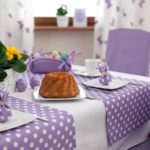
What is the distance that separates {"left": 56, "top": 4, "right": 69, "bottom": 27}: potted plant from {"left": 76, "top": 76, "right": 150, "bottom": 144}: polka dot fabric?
160 centimetres

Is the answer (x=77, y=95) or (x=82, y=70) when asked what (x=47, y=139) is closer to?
(x=77, y=95)

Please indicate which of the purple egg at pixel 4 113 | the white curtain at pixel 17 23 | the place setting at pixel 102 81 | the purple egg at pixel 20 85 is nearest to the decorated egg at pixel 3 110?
the purple egg at pixel 4 113

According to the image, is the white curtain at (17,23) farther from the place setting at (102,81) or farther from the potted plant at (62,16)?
the place setting at (102,81)

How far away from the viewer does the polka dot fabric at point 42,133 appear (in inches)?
38.0

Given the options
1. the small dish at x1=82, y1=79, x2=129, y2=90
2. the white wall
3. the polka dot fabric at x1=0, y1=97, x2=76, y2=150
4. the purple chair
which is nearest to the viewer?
the polka dot fabric at x1=0, y1=97, x2=76, y2=150

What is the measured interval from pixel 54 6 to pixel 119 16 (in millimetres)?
606

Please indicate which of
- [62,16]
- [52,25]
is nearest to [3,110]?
[62,16]

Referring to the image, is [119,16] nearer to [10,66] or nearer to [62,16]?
[62,16]

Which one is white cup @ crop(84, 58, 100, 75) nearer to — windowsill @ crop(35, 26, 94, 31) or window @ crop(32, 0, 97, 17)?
windowsill @ crop(35, 26, 94, 31)

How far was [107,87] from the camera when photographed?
1448mm

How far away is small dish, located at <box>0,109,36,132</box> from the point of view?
3.29 ft

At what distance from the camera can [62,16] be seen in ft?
9.91

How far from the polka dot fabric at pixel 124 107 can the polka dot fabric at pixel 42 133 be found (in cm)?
22

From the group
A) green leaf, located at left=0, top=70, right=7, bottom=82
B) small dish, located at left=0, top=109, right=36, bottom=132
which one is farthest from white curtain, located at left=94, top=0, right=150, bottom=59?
small dish, located at left=0, top=109, right=36, bottom=132
